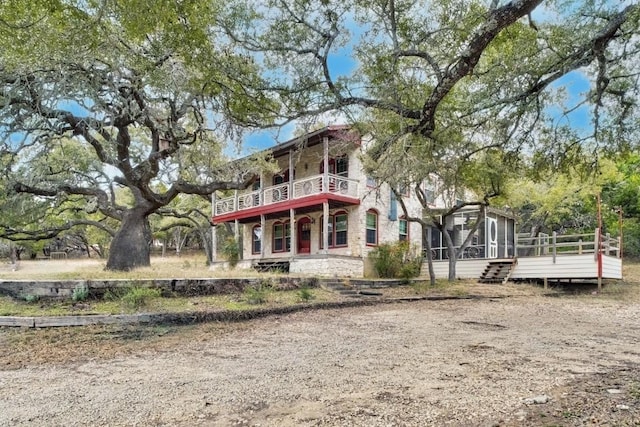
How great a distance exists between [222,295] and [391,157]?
5813 mm

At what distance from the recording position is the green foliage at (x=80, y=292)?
372 inches

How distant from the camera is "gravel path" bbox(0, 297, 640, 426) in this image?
3.36 meters

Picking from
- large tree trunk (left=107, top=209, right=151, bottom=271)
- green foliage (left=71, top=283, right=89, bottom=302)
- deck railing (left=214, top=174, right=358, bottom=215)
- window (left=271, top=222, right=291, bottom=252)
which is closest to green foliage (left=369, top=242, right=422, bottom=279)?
deck railing (left=214, top=174, right=358, bottom=215)

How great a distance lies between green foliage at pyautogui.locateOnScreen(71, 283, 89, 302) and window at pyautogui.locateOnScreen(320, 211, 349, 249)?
476 inches

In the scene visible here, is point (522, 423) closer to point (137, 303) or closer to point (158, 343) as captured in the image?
point (158, 343)

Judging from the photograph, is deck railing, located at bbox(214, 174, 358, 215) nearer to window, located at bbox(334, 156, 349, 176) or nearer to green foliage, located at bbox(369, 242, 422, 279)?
window, located at bbox(334, 156, 349, 176)

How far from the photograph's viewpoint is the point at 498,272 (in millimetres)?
19406

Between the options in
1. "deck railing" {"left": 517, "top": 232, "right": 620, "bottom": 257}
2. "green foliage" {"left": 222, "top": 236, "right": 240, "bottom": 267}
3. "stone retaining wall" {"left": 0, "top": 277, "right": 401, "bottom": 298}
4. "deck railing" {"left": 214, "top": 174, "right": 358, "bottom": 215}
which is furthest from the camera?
"green foliage" {"left": 222, "top": 236, "right": 240, "bottom": 267}

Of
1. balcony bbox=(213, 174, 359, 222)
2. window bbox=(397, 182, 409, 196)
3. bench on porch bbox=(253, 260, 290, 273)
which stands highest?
balcony bbox=(213, 174, 359, 222)

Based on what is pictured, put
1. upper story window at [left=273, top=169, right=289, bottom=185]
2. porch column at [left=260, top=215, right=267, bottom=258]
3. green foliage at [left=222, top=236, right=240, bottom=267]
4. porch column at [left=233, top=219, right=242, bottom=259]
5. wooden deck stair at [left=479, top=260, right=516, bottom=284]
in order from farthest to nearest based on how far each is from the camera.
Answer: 1. porch column at [left=233, top=219, right=242, bottom=259]
2. upper story window at [left=273, top=169, right=289, bottom=185]
3. green foliage at [left=222, top=236, right=240, bottom=267]
4. porch column at [left=260, top=215, right=267, bottom=258]
5. wooden deck stair at [left=479, top=260, right=516, bottom=284]

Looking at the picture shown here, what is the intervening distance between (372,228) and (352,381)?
631 inches

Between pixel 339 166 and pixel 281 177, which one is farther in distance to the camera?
pixel 281 177

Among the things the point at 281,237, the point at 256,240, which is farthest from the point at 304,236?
the point at 256,240

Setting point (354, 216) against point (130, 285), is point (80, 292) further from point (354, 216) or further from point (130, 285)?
point (354, 216)
